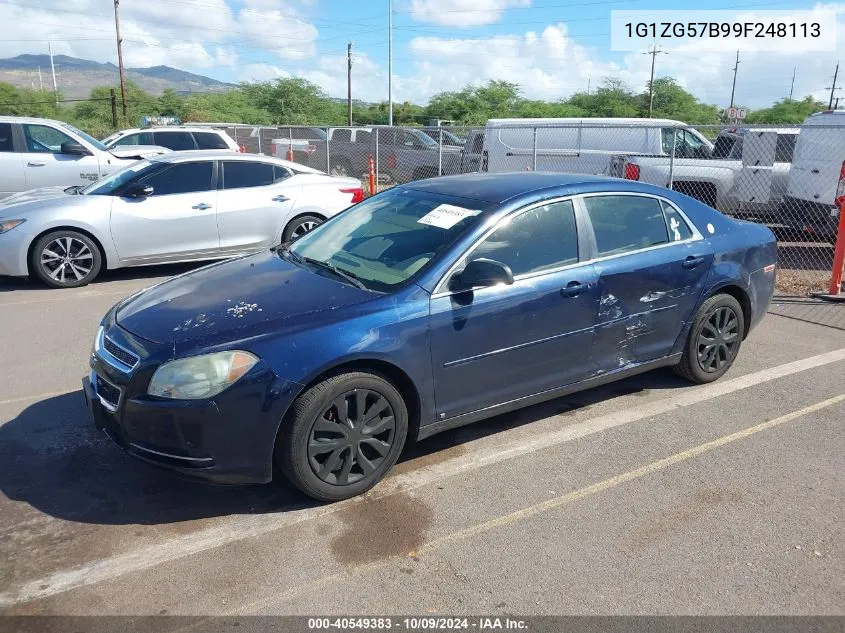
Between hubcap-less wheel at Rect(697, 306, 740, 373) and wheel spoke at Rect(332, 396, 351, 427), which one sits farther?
hubcap-less wheel at Rect(697, 306, 740, 373)

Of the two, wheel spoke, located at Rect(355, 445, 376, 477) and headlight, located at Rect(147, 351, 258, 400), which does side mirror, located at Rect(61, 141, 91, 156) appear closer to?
headlight, located at Rect(147, 351, 258, 400)

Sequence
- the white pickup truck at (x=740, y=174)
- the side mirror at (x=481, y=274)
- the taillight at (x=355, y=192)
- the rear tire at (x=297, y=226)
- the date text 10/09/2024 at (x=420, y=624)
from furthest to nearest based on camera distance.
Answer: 1. the white pickup truck at (x=740, y=174)
2. the taillight at (x=355, y=192)
3. the rear tire at (x=297, y=226)
4. the side mirror at (x=481, y=274)
5. the date text 10/09/2024 at (x=420, y=624)

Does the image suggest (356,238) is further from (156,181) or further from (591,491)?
(156,181)

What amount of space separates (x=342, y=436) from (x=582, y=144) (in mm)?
12561

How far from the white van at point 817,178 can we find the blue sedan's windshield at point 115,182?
8.70 metres

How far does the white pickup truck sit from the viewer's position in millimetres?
11281

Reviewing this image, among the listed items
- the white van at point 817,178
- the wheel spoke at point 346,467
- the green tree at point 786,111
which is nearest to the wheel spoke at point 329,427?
the wheel spoke at point 346,467

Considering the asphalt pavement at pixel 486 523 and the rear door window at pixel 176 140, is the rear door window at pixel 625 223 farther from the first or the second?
the rear door window at pixel 176 140

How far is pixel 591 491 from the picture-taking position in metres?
3.75

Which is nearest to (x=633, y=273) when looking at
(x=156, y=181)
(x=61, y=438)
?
(x=61, y=438)

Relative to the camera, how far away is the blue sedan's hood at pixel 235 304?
341cm

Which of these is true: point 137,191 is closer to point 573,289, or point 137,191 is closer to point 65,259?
point 65,259

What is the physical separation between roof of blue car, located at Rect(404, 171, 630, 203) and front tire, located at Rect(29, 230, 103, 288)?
15.7 feet

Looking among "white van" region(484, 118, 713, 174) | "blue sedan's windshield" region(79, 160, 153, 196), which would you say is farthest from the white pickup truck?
"blue sedan's windshield" region(79, 160, 153, 196)
